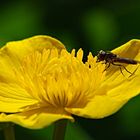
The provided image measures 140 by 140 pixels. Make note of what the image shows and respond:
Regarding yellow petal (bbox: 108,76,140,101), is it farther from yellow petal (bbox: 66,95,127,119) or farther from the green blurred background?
the green blurred background

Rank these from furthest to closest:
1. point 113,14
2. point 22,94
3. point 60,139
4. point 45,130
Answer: point 113,14 → point 45,130 → point 22,94 → point 60,139

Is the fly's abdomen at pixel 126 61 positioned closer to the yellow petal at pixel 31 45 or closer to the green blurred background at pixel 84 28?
the yellow petal at pixel 31 45

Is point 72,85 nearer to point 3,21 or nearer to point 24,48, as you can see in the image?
point 24,48

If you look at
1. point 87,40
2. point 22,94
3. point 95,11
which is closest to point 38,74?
point 22,94

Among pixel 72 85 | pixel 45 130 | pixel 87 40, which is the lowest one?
pixel 45 130

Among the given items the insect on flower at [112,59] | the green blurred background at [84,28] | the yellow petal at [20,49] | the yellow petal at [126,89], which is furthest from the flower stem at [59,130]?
the green blurred background at [84,28]
